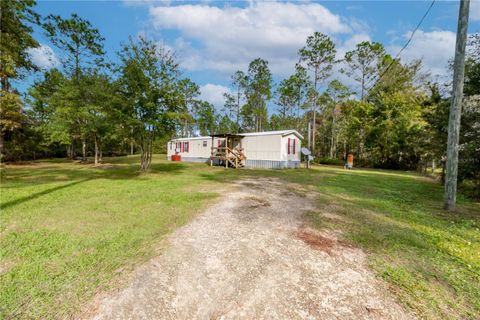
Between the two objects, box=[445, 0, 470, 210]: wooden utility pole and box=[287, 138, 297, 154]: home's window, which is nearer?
box=[445, 0, 470, 210]: wooden utility pole

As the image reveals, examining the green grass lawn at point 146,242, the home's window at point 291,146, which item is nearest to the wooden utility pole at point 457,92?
the green grass lawn at point 146,242

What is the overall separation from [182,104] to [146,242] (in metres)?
9.12

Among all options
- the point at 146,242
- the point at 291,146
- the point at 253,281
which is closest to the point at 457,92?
the point at 253,281

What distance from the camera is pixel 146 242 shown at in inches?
134

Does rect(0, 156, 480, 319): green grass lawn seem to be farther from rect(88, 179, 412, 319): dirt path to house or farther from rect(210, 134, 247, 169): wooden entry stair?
rect(210, 134, 247, 169): wooden entry stair

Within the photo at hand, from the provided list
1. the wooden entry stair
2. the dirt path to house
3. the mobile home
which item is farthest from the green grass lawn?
the wooden entry stair

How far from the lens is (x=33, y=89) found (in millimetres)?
18312

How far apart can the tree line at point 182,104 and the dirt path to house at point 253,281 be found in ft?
21.8

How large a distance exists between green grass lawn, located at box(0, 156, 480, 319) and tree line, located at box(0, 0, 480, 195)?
13.2 feet

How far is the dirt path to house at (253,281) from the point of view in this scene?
204 cm

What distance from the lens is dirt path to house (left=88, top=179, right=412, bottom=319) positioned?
2.04 meters

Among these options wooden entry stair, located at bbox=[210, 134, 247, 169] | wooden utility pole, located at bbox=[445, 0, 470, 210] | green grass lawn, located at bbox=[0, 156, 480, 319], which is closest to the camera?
green grass lawn, located at bbox=[0, 156, 480, 319]

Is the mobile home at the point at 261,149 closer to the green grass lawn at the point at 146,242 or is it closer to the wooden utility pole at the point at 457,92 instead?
the green grass lawn at the point at 146,242

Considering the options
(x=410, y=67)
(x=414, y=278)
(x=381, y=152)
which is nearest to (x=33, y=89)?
(x=414, y=278)
